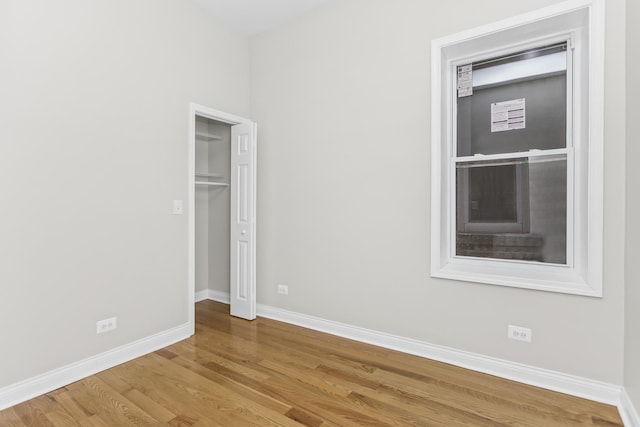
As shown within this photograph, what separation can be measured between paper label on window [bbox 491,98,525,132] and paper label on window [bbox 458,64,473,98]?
24cm

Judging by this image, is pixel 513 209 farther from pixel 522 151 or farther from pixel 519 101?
pixel 519 101

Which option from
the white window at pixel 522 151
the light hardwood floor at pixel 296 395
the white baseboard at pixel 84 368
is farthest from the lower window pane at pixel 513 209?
the white baseboard at pixel 84 368

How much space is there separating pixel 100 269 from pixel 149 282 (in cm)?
43

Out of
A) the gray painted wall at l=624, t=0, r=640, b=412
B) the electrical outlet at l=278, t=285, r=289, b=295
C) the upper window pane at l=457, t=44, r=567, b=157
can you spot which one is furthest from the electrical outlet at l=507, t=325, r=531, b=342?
the electrical outlet at l=278, t=285, r=289, b=295

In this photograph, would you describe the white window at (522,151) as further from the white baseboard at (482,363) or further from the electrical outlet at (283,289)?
the electrical outlet at (283,289)

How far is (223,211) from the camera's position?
13.9ft

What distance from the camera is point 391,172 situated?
2812 millimetres

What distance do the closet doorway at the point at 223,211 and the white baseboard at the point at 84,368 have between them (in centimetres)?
27

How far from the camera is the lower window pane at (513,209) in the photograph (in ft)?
7.79

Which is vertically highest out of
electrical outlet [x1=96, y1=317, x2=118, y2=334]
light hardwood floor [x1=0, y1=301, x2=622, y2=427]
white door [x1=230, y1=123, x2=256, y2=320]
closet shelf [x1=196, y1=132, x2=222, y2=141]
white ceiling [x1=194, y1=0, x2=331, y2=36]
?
white ceiling [x1=194, y1=0, x2=331, y2=36]

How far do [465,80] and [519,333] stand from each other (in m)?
2.00

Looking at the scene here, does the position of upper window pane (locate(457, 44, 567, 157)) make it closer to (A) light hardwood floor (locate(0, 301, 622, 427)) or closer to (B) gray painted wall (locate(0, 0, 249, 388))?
(A) light hardwood floor (locate(0, 301, 622, 427))

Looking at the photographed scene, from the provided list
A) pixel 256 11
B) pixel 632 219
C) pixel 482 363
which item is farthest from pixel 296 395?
pixel 256 11

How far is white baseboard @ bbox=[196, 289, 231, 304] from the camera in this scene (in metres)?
4.20
